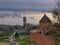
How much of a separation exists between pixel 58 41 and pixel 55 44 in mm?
313

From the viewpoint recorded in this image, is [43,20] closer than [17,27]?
Yes

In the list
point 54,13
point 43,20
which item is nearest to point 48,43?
point 54,13

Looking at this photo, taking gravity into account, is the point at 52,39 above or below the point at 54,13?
below

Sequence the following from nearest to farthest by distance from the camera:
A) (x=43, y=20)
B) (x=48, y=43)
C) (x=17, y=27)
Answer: (x=48, y=43)
(x=43, y=20)
(x=17, y=27)

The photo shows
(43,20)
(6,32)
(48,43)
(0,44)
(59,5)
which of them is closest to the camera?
(48,43)

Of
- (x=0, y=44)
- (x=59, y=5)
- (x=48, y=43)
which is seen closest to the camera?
(x=48, y=43)

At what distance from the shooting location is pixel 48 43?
19.4 m

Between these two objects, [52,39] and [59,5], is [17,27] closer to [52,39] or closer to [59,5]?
[59,5]

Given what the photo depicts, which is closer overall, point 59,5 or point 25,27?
point 59,5

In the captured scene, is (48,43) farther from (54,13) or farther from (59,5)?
(54,13)

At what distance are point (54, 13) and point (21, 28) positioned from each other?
2862cm

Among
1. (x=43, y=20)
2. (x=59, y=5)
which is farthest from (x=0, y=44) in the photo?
(x=59, y=5)

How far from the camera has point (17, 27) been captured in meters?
55.6

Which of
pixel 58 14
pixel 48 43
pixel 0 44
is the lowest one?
pixel 0 44
